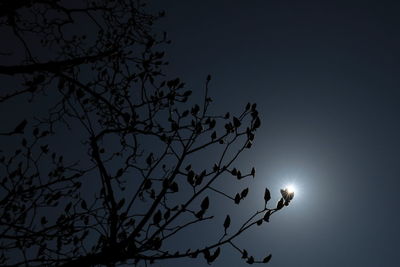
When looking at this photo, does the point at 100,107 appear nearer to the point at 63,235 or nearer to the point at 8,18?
the point at 8,18

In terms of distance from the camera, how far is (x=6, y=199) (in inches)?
191

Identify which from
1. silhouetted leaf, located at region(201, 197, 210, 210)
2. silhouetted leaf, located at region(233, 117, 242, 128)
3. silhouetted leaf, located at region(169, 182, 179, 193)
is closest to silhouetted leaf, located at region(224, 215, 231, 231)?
silhouetted leaf, located at region(201, 197, 210, 210)

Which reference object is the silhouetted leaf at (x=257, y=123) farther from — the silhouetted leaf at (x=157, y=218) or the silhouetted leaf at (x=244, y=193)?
the silhouetted leaf at (x=157, y=218)

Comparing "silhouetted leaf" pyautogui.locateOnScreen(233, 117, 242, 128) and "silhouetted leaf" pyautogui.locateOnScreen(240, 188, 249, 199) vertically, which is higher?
"silhouetted leaf" pyautogui.locateOnScreen(233, 117, 242, 128)

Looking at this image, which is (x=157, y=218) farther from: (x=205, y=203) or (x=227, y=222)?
(x=227, y=222)

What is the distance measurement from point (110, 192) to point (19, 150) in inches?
123

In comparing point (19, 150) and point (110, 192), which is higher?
point (19, 150)

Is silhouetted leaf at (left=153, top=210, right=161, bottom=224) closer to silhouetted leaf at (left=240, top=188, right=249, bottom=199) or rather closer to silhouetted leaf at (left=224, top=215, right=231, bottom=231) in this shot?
silhouetted leaf at (left=224, top=215, right=231, bottom=231)

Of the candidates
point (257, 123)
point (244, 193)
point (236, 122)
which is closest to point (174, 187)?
point (244, 193)

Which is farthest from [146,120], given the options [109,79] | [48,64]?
[48,64]

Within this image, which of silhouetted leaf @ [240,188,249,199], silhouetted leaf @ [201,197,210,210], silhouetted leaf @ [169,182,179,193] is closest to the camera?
silhouetted leaf @ [201,197,210,210]

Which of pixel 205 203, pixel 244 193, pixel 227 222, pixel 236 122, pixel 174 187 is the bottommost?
pixel 227 222

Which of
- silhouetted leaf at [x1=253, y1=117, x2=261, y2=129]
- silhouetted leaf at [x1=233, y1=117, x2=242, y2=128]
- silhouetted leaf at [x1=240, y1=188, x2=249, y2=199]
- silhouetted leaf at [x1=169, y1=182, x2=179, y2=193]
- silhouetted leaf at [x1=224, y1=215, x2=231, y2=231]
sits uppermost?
silhouetted leaf at [x1=233, y1=117, x2=242, y2=128]

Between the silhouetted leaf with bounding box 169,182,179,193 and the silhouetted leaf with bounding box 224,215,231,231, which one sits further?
the silhouetted leaf with bounding box 169,182,179,193
